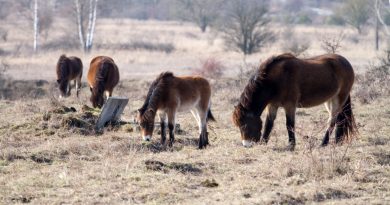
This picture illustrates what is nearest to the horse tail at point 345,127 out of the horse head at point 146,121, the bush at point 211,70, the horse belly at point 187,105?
the horse belly at point 187,105

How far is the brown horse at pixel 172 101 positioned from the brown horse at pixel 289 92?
111 cm

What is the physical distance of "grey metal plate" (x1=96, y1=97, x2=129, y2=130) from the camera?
47.3 ft

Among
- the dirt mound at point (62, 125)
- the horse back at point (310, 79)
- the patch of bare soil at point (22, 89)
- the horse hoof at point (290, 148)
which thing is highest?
the horse back at point (310, 79)

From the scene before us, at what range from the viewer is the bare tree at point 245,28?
39719mm

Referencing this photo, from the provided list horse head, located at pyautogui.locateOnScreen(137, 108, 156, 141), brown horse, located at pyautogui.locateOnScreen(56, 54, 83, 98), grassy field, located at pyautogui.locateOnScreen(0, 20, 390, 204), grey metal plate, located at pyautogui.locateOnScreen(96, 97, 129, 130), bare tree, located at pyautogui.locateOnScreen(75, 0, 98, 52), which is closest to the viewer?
grassy field, located at pyautogui.locateOnScreen(0, 20, 390, 204)

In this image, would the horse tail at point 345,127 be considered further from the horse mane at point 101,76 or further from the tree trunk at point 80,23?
the tree trunk at point 80,23

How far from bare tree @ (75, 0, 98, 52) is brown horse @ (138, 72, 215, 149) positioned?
31864 millimetres

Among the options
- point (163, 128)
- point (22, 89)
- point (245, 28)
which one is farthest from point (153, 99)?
point (245, 28)

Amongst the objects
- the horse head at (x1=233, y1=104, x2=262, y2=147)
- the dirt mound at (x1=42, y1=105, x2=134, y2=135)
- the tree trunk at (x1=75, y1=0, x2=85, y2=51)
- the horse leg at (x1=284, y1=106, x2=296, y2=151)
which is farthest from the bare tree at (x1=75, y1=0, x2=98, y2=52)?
the horse leg at (x1=284, y1=106, x2=296, y2=151)

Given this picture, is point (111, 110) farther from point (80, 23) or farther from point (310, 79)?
point (80, 23)

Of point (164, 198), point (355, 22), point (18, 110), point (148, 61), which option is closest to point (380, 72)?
point (18, 110)

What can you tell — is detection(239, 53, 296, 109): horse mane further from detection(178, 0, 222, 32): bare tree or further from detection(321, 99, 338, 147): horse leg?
detection(178, 0, 222, 32): bare tree

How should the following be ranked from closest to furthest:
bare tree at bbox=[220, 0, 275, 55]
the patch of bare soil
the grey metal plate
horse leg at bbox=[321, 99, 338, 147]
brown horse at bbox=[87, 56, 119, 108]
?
horse leg at bbox=[321, 99, 338, 147] < the grey metal plate < brown horse at bbox=[87, 56, 119, 108] < the patch of bare soil < bare tree at bbox=[220, 0, 275, 55]

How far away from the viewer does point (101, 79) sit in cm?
1762
